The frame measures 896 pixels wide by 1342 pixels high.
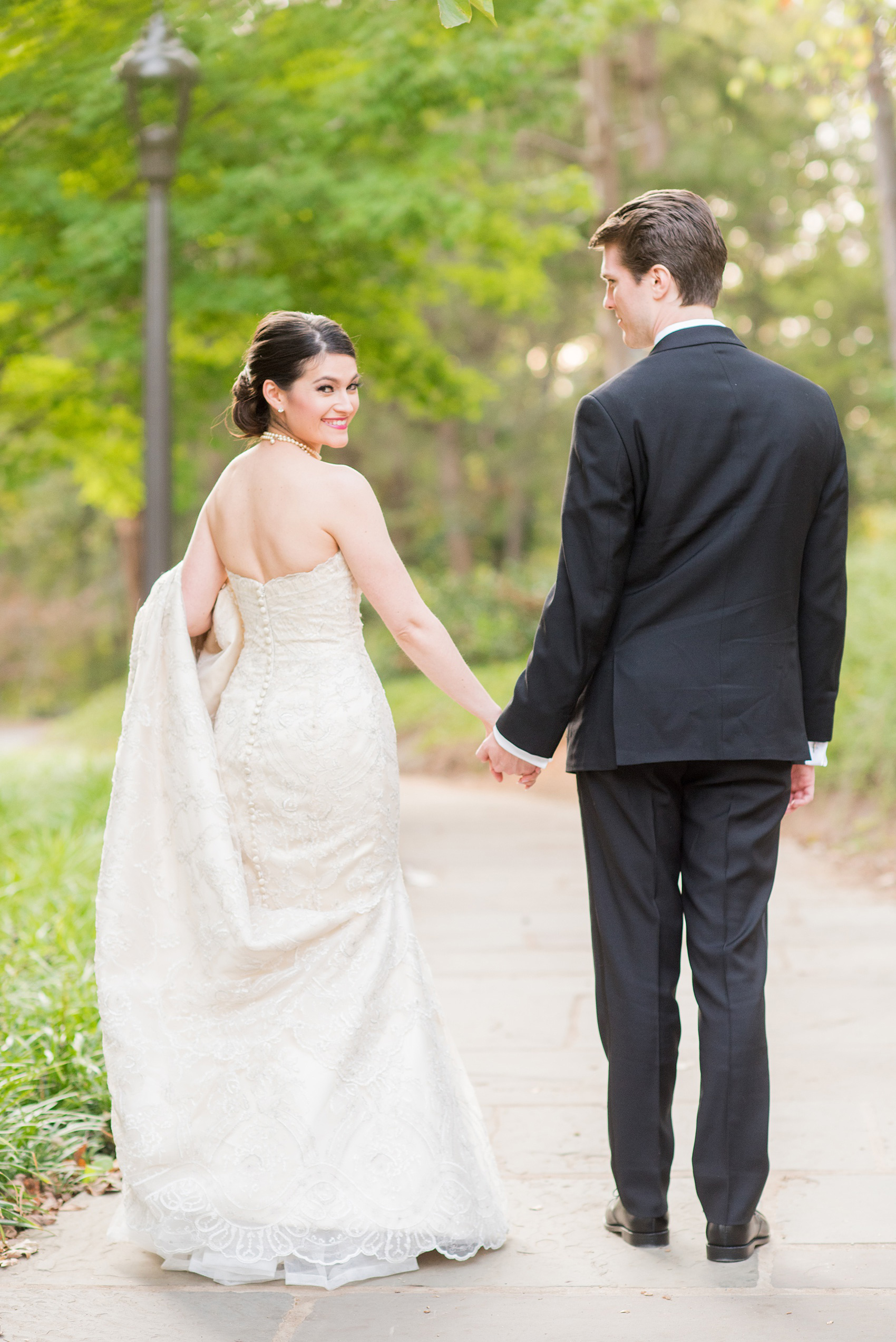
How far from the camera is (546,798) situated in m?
10.9

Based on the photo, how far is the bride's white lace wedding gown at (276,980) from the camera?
2814mm

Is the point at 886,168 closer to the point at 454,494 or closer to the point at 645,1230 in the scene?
the point at 645,1230

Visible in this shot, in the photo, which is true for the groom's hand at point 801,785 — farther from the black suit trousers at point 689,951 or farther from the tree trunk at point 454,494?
the tree trunk at point 454,494

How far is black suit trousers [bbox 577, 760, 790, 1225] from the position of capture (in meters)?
2.73

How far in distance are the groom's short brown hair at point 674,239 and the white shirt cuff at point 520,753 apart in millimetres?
1001

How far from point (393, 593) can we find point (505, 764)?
0.47 metres

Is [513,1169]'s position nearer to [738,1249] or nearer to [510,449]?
[738,1249]

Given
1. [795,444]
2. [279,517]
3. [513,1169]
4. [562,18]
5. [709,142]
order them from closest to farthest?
1. [795,444]
2. [279,517]
3. [513,1169]
4. [562,18]
5. [709,142]

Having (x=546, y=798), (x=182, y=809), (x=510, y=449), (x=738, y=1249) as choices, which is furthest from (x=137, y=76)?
(x=510, y=449)

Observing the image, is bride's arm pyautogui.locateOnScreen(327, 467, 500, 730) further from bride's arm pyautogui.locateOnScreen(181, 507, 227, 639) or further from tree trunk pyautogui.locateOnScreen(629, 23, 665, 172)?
tree trunk pyautogui.locateOnScreen(629, 23, 665, 172)

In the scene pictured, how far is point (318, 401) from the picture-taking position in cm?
302

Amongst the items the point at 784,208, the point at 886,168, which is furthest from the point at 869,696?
the point at 784,208

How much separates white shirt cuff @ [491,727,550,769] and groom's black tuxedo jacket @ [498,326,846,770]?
0.14 meters

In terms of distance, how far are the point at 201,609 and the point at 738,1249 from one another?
186 centimetres
